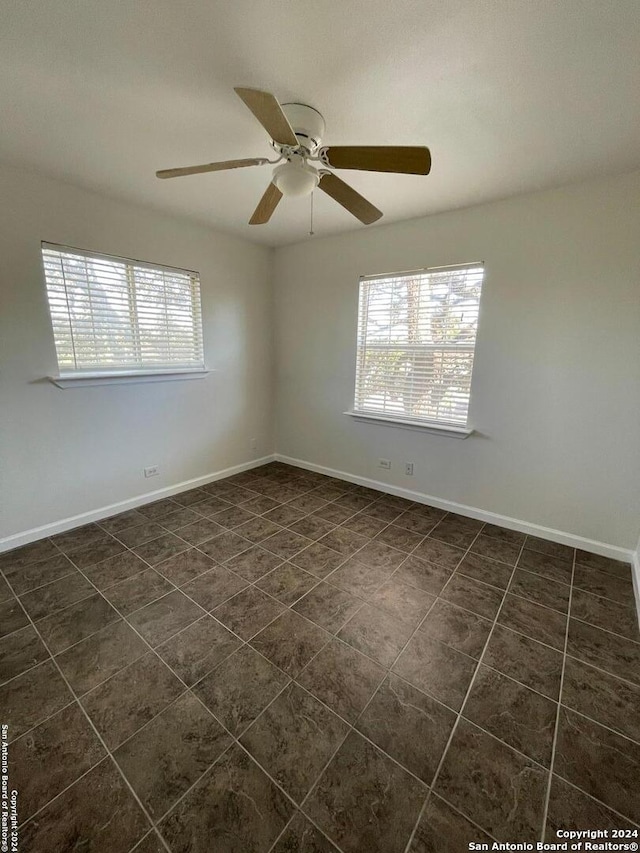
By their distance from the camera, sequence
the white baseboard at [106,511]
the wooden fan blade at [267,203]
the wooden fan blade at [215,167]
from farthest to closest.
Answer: the white baseboard at [106,511], the wooden fan blade at [267,203], the wooden fan blade at [215,167]

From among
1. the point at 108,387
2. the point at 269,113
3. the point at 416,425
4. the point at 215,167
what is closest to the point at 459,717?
the point at 416,425

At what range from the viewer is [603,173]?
2.12 meters

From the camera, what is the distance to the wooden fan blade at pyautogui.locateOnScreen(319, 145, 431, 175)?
1.34 m

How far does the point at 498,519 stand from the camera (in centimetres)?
288

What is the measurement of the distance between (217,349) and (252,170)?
179 cm

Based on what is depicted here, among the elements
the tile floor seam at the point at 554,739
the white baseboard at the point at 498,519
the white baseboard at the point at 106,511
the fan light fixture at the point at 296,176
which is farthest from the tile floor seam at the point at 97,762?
the white baseboard at the point at 498,519

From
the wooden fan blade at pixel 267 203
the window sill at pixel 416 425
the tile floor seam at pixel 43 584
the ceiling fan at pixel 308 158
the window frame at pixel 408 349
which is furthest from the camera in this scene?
the window sill at pixel 416 425

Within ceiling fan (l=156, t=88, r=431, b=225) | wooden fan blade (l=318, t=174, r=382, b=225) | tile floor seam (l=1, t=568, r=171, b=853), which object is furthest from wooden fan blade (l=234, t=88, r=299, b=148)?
tile floor seam (l=1, t=568, r=171, b=853)

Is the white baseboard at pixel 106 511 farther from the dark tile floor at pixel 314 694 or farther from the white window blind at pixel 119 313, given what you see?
the white window blind at pixel 119 313

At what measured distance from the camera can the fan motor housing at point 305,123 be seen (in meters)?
1.54

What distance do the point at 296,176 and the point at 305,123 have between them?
267 mm

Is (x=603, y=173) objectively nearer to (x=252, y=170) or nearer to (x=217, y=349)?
(x=252, y=170)

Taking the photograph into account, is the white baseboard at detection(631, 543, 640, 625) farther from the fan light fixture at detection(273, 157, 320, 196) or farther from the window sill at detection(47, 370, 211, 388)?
the window sill at detection(47, 370, 211, 388)

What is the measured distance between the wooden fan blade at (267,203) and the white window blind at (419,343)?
1.45 meters
